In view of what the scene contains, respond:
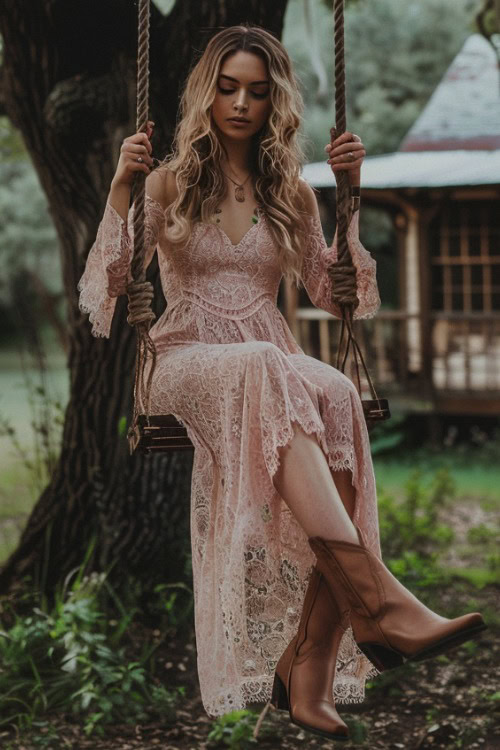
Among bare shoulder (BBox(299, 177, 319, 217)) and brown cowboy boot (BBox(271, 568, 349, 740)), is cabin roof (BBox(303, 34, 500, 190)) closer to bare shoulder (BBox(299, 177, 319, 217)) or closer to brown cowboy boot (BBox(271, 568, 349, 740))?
bare shoulder (BBox(299, 177, 319, 217))

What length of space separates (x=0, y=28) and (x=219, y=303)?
217 centimetres

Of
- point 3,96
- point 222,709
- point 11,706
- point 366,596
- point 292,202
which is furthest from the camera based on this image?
point 3,96

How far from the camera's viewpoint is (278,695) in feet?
10.3

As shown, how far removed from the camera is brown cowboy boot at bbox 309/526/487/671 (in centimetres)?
270

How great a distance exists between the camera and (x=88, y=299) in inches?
132

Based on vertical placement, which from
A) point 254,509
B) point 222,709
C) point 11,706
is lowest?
point 11,706

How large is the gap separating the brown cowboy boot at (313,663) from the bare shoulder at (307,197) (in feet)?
4.13

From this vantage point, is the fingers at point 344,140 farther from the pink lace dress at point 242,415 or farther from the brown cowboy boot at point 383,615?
the brown cowboy boot at point 383,615

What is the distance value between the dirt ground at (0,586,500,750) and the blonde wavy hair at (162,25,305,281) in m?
1.76

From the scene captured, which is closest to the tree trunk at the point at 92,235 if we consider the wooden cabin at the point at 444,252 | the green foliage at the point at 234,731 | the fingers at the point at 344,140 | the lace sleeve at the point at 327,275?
the green foliage at the point at 234,731

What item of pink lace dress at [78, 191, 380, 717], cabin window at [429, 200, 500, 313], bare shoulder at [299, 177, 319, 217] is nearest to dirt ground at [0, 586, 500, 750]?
pink lace dress at [78, 191, 380, 717]

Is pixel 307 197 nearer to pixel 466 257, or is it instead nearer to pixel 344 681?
pixel 344 681

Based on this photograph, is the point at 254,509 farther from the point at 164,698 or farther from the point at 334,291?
the point at 164,698

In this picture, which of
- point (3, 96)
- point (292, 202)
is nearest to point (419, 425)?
point (3, 96)
